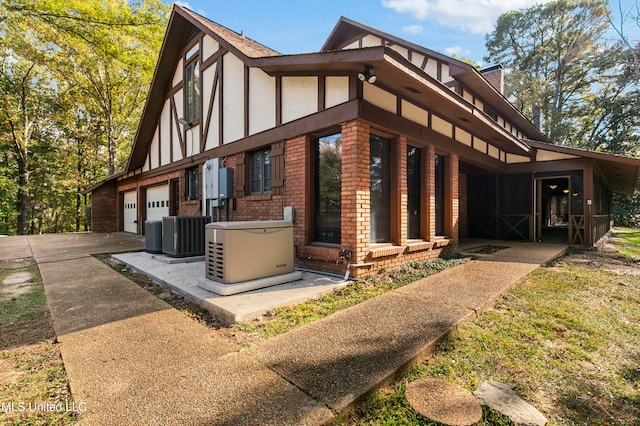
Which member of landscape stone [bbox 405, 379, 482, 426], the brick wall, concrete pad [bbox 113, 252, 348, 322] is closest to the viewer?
landscape stone [bbox 405, 379, 482, 426]

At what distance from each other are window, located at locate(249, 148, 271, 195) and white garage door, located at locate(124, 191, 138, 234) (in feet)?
32.1

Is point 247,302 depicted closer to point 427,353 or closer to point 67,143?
point 427,353

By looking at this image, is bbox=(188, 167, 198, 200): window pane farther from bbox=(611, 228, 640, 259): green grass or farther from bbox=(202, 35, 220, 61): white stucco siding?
bbox=(611, 228, 640, 259): green grass

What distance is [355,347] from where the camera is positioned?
254cm

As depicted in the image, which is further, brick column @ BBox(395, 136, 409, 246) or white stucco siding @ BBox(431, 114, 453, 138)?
white stucco siding @ BBox(431, 114, 453, 138)

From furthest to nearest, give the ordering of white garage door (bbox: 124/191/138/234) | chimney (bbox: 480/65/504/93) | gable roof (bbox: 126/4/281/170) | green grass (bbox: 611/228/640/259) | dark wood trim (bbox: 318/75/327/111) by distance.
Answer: white garage door (bbox: 124/191/138/234) → chimney (bbox: 480/65/504/93) → green grass (bbox: 611/228/640/259) → gable roof (bbox: 126/4/281/170) → dark wood trim (bbox: 318/75/327/111)

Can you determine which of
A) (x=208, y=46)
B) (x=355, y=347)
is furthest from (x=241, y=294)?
(x=208, y=46)

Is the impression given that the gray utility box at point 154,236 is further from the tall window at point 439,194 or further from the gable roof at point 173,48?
the tall window at point 439,194

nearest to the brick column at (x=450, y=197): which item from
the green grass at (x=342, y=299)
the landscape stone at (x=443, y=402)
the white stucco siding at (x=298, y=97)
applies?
the green grass at (x=342, y=299)

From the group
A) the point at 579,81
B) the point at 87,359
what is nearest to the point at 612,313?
the point at 87,359

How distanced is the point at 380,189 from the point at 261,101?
3260 millimetres

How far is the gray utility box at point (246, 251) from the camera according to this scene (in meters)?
4.04

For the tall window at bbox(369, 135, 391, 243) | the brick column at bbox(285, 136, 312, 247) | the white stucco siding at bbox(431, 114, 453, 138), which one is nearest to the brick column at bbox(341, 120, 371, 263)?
the tall window at bbox(369, 135, 391, 243)

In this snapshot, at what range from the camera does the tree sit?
20188mm
